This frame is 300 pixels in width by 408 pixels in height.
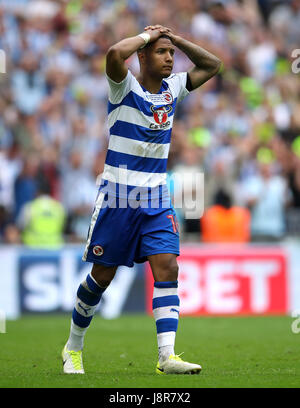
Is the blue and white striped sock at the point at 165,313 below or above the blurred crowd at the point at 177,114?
below

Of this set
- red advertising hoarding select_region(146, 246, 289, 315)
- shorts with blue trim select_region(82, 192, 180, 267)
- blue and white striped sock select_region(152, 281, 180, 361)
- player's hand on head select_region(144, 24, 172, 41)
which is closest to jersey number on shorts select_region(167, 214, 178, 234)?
shorts with blue trim select_region(82, 192, 180, 267)

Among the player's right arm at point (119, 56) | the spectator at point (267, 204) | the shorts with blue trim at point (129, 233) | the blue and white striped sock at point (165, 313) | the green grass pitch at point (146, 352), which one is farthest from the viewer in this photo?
the spectator at point (267, 204)

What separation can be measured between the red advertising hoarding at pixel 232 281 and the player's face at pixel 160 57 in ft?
23.9

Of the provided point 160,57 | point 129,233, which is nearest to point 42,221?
point 129,233

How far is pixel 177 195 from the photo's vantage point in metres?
13.8

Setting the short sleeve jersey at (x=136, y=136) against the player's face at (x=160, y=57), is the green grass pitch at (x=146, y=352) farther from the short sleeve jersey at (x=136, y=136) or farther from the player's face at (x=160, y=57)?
the player's face at (x=160, y=57)

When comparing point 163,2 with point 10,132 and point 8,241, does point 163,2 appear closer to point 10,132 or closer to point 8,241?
point 10,132

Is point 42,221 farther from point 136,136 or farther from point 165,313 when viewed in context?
point 165,313

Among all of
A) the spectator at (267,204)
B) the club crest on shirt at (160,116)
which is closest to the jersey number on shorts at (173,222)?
the club crest on shirt at (160,116)

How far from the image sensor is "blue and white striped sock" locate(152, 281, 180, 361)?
6.70 m

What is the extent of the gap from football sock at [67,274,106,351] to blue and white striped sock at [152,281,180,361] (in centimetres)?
55

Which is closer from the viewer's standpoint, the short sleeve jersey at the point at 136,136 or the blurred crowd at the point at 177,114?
the short sleeve jersey at the point at 136,136

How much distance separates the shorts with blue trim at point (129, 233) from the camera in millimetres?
6828

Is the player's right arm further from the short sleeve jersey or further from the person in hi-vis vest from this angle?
the person in hi-vis vest
